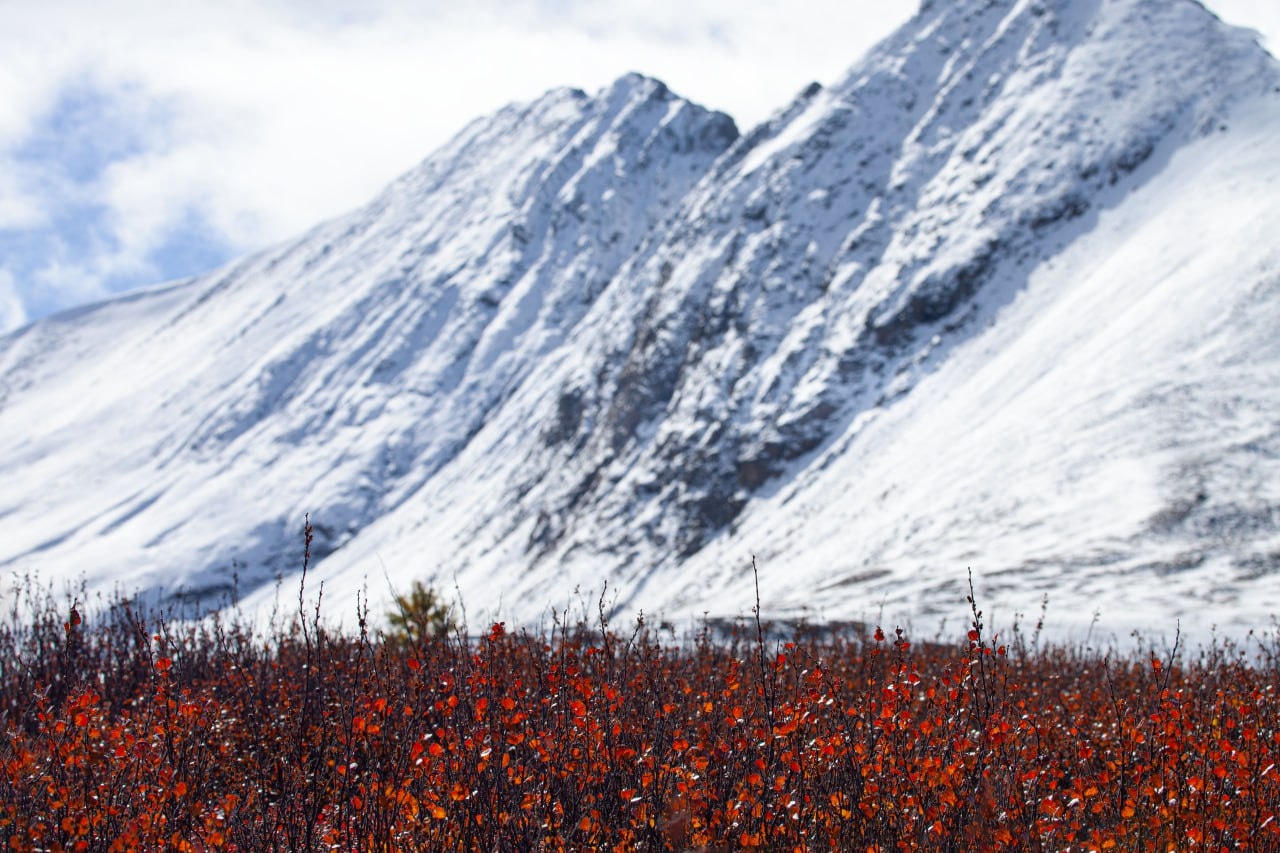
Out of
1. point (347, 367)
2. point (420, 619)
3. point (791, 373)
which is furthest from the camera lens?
point (347, 367)

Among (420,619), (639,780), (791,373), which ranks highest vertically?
(791,373)

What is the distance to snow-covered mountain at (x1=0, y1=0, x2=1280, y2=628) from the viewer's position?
3055 centimetres

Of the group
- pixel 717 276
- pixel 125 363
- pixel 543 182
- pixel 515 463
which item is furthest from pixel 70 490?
pixel 717 276

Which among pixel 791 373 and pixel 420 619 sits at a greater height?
pixel 791 373

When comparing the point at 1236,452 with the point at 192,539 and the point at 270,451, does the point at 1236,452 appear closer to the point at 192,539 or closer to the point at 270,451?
the point at 192,539

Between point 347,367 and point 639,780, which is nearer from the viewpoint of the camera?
point 639,780

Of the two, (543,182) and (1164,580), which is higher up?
(543,182)

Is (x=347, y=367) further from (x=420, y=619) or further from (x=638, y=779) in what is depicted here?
(x=638, y=779)

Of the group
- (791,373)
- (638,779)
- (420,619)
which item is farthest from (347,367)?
(638,779)

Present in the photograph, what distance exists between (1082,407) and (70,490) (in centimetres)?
11568

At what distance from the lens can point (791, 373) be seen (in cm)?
6412

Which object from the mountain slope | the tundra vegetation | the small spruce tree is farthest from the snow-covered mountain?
the tundra vegetation

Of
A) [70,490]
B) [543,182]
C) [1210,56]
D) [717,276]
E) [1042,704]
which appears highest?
[543,182]

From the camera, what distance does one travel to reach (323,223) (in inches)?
6604
